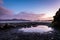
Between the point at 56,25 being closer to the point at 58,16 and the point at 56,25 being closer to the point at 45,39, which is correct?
the point at 58,16

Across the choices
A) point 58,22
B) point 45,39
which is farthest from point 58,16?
point 45,39

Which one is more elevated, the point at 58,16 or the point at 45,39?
the point at 58,16

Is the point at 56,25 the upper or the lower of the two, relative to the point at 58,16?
lower

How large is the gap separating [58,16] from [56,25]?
6.27m

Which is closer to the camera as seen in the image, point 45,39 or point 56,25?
point 45,39

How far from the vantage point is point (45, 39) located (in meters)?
30.7

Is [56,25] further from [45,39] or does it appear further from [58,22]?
[45,39]

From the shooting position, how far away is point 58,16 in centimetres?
7344

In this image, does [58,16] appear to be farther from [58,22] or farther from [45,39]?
[45,39]

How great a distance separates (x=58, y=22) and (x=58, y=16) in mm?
4157

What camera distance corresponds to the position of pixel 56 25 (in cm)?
7494

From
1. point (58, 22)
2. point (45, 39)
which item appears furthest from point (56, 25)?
point (45, 39)

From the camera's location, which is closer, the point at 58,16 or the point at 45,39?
the point at 45,39
